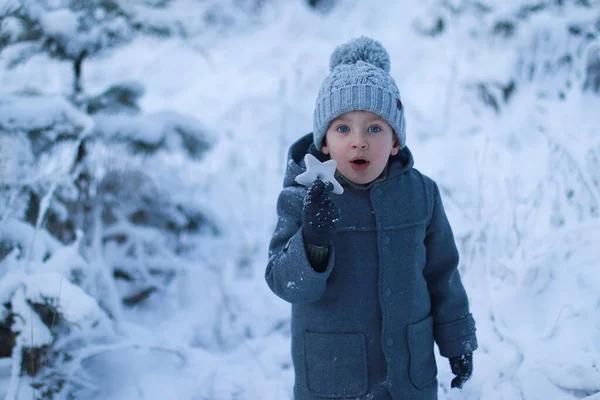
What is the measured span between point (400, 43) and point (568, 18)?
279 cm

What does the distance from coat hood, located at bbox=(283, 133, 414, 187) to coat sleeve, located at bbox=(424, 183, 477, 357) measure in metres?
0.15

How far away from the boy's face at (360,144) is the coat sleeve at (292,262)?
166mm

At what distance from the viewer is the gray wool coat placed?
4.64 ft

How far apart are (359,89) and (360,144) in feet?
0.57

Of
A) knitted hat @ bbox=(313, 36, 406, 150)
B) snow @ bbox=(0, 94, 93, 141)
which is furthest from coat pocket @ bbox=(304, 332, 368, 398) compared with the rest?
snow @ bbox=(0, 94, 93, 141)

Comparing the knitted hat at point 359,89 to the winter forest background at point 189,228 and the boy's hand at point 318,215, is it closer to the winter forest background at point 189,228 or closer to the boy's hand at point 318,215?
the boy's hand at point 318,215

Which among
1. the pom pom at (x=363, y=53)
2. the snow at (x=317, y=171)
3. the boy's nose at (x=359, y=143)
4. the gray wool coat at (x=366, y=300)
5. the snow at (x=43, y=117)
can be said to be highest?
the snow at (x=43, y=117)

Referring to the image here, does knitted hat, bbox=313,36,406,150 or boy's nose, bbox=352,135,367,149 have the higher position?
knitted hat, bbox=313,36,406,150

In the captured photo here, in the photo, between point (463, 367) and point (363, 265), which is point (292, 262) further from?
point (463, 367)

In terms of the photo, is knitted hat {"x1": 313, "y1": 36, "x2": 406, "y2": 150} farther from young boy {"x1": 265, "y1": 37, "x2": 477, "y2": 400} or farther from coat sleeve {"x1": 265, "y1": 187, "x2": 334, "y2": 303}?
coat sleeve {"x1": 265, "y1": 187, "x2": 334, "y2": 303}

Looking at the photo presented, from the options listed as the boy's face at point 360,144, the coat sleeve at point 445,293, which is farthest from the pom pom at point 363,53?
the coat sleeve at point 445,293

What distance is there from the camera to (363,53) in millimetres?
1580

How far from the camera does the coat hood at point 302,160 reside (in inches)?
59.5

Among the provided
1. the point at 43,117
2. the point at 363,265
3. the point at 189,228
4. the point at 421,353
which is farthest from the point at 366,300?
the point at 189,228
